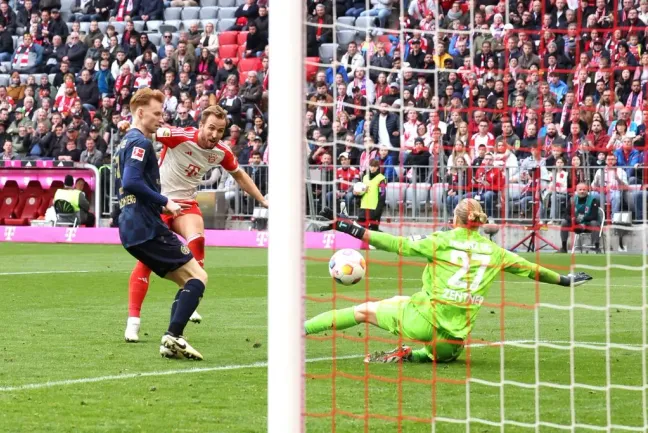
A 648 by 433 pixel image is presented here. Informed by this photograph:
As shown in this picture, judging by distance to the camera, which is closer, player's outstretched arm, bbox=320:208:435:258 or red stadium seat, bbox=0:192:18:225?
player's outstretched arm, bbox=320:208:435:258

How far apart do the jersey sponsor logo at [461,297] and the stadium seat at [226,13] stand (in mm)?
22168

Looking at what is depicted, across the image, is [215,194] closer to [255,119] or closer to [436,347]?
[255,119]

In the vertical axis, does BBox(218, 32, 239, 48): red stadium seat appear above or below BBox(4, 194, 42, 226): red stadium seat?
above

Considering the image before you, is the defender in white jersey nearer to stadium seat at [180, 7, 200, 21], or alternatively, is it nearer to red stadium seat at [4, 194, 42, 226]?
red stadium seat at [4, 194, 42, 226]

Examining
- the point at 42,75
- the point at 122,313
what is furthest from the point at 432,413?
the point at 42,75

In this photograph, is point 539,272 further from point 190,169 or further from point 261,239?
point 261,239

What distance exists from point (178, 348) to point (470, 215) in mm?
2233

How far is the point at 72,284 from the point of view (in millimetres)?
15055

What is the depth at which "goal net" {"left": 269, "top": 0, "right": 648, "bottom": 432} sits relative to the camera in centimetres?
688

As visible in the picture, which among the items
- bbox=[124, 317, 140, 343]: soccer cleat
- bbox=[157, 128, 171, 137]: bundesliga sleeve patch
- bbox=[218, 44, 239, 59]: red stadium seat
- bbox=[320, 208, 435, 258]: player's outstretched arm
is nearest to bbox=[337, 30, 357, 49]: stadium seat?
bbox=[320, 208, 435, 258]: player's outstretched arm

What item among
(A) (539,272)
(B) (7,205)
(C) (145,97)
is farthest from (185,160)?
(B) (7,205)

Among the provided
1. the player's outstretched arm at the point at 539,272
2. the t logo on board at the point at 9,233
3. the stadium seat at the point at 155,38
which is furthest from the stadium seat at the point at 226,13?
the player's outstretched arm at the point at 539,272

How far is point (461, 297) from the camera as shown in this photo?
8.66m

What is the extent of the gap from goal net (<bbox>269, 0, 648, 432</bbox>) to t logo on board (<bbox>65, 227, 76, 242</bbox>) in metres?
7.45
